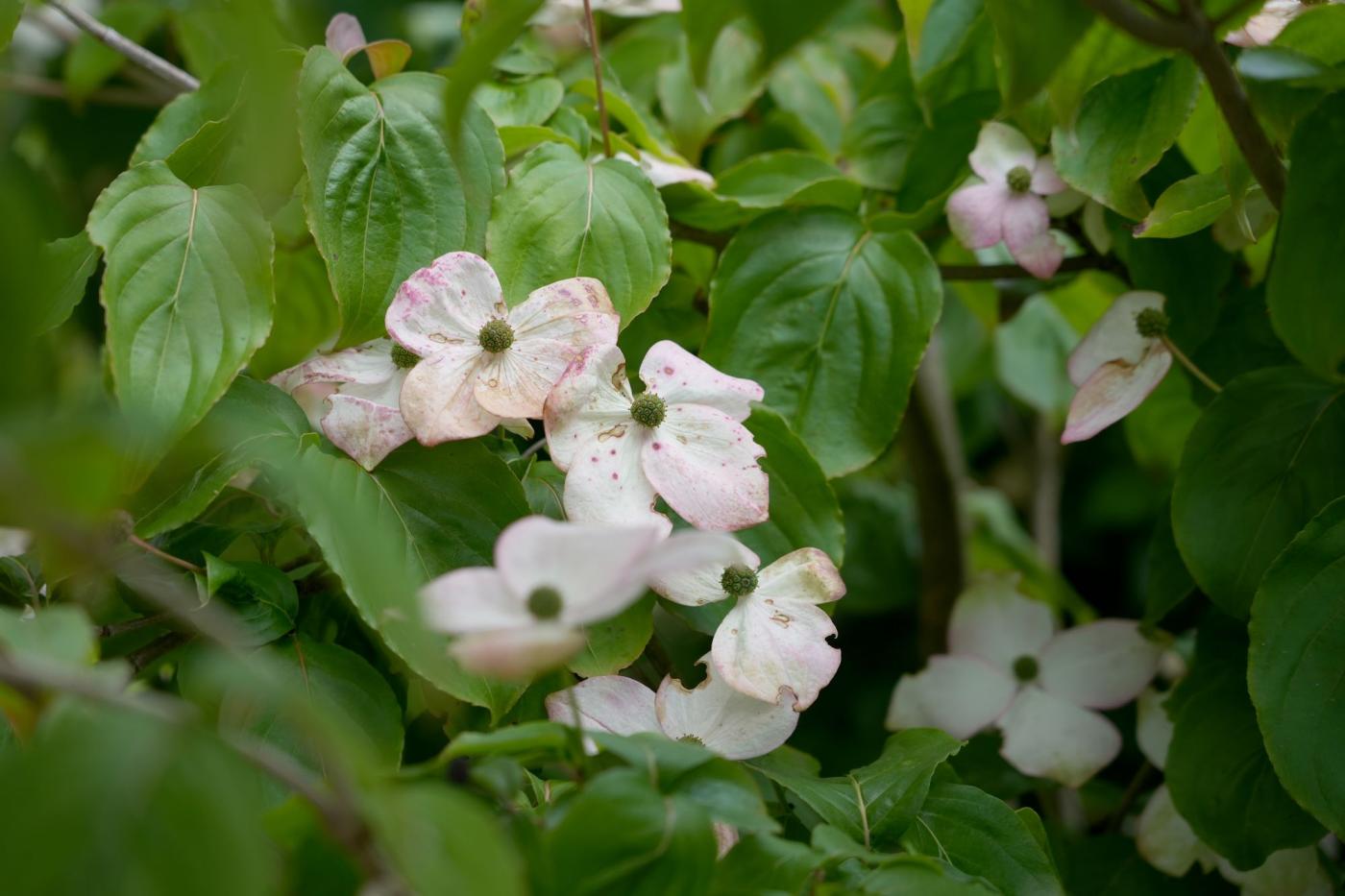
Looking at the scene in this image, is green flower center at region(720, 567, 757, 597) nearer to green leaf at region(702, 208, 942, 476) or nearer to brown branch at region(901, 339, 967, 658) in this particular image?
green leaf at region(702, 208, 942, 476)

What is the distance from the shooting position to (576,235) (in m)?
0.48

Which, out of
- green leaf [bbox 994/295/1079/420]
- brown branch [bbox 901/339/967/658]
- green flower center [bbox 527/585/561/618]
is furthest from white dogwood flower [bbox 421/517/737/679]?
green leaf [bbox 994/295/1079/420]

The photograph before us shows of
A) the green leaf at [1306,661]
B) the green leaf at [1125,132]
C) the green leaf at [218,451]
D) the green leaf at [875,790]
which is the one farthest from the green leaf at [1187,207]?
the green leaf at [218,451]

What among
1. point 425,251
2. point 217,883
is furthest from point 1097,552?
point 217,883

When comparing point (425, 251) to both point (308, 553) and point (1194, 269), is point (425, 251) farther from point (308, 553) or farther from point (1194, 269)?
point (1194, 269)

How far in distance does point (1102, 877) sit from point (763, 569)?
29 centimetres

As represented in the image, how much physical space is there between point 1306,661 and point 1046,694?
18 centimetres

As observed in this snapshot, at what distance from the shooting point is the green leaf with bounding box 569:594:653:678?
1.40ft

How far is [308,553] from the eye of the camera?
0.47 m

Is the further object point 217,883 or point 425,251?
point 425,251

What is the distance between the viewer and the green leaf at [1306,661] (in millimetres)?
421

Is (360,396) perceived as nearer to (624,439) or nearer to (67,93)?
(624,439)

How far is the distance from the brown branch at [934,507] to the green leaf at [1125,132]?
0.35m

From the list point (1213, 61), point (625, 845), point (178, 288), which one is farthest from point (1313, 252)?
point (178, 288)
